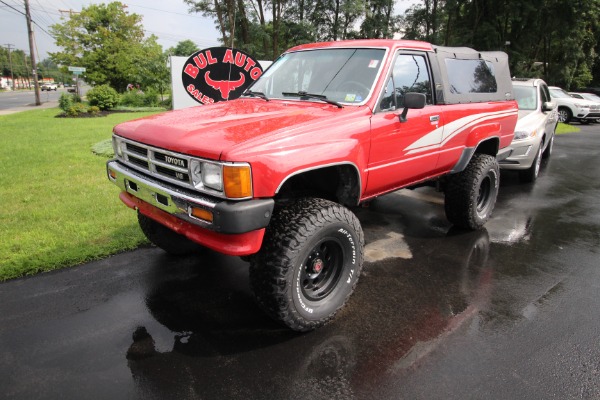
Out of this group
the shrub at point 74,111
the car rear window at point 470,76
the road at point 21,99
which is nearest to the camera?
the car rear window at point 470,76

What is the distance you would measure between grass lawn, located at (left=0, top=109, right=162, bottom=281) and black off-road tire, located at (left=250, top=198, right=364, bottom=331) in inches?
90.8

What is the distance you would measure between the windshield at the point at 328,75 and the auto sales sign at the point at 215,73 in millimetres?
3402

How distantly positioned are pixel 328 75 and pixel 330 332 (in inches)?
89.4

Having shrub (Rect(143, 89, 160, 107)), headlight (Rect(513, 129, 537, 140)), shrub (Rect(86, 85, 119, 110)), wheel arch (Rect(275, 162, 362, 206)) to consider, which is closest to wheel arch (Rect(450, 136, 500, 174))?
wheel arch (Rect(275, 162, 362, 206))

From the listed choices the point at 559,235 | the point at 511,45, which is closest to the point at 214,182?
the point at 559,235

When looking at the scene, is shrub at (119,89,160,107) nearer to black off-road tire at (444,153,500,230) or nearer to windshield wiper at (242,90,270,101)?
windshield wiper at (242,90,270,101)

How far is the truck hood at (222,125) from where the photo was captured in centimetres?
262

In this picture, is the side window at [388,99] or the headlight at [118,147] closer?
the headlight at [118,147]

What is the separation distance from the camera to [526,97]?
8.01 metres

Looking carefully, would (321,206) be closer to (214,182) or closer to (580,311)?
(214,182)

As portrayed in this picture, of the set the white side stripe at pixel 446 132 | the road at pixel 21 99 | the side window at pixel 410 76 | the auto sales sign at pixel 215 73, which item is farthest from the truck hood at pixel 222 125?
the road at pixel 21 99

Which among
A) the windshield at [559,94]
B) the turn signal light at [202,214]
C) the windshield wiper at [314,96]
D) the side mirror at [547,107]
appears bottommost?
the turn signal light at [202,214]

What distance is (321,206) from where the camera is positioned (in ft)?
9.68

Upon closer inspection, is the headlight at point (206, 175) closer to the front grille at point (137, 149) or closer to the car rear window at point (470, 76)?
the front grille at point (137, 149)
